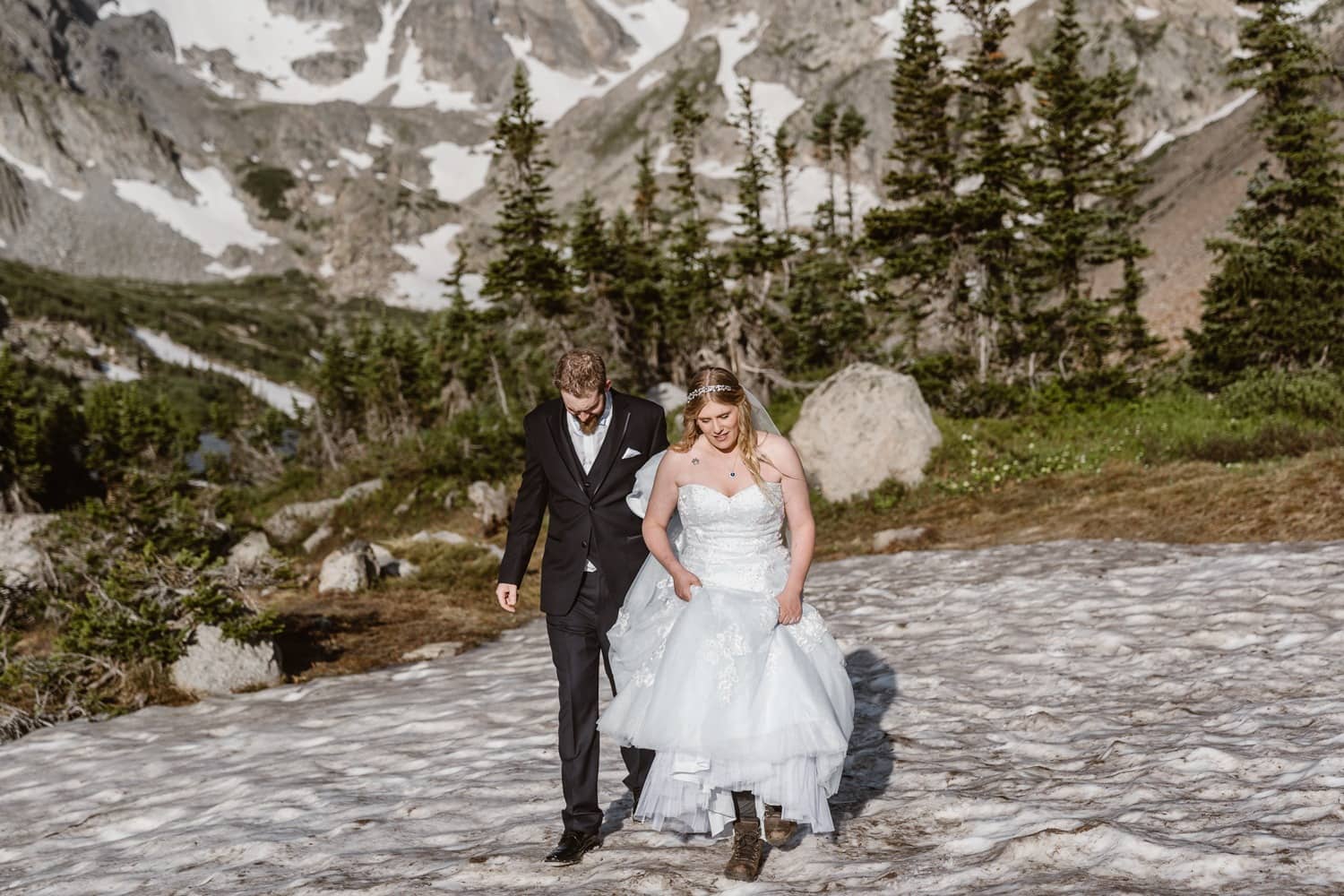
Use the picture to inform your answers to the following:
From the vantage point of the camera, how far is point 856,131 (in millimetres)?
66750

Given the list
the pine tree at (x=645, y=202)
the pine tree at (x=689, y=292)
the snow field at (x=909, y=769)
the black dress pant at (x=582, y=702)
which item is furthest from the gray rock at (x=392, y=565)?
the pine tree at (x=645, y=202)

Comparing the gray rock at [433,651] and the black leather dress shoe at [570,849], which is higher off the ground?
the black leather dress shoe at [570,849]

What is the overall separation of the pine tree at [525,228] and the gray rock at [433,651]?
853 inches

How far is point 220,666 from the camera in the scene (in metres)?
11.0

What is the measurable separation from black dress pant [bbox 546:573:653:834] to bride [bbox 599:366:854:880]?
0.32 metres

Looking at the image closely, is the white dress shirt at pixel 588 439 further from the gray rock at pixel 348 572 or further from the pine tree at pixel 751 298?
the pine tree at pixel 751 298

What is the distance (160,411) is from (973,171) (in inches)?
3089

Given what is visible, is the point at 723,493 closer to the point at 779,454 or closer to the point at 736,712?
the point at 779,454

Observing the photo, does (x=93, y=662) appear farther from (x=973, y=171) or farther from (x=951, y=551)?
(x=973, y=171)

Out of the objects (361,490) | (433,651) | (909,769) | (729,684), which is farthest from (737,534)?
(361,490)

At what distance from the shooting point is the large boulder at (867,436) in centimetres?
1914

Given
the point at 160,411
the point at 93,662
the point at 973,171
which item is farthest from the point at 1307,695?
the point at 160,411

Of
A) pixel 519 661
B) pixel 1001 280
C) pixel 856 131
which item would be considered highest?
pixel 856 131

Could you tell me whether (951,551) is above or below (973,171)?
below
